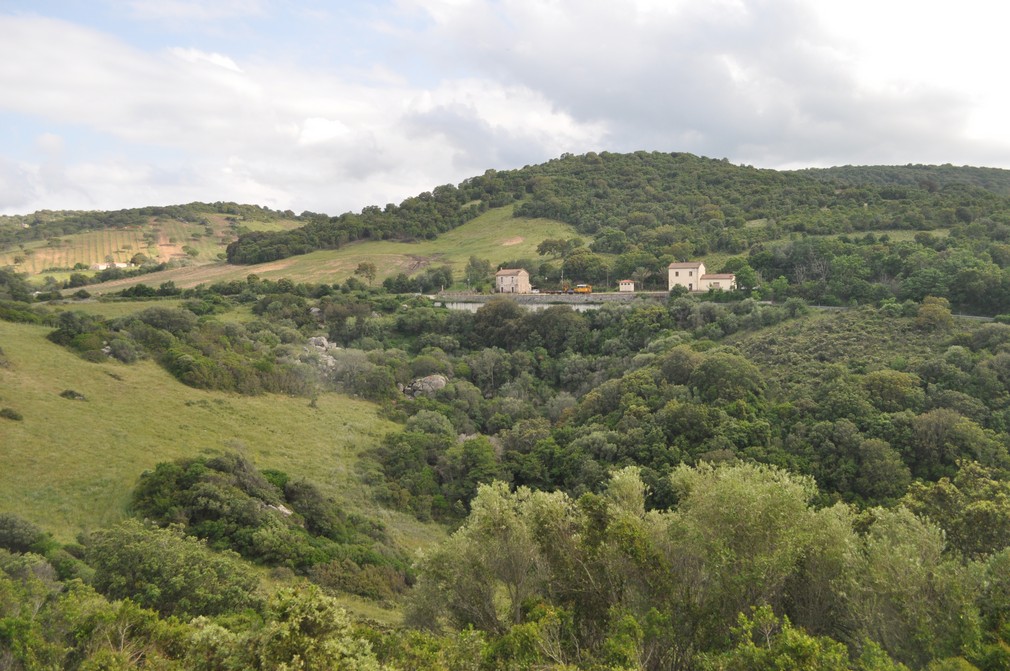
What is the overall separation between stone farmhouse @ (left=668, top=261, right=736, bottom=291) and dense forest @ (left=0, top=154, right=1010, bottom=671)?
2.64 metres

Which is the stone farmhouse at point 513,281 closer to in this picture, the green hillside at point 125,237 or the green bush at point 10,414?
the green bush at point 10,414

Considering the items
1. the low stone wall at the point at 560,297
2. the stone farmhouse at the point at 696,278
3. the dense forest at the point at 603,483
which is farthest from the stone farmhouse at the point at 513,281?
the stone farmhouse at the point at 696,278

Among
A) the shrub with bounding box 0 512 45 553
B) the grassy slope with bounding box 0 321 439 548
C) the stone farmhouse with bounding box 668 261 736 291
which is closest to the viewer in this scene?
the shrub with bounding box 0 512 45 553

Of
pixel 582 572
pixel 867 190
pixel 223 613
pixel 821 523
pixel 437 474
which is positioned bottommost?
pixel 437 474

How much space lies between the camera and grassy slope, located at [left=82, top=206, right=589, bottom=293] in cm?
7525

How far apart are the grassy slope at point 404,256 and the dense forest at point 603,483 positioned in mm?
8929

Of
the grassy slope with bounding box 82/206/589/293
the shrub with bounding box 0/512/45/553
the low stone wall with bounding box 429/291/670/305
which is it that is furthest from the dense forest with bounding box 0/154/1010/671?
the grassy slope with bounding box 82/206/589/293

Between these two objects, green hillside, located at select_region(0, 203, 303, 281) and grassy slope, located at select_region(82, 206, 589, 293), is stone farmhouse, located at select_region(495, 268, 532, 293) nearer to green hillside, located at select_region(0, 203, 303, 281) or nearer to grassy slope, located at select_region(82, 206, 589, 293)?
grassy slope, located at select_region(82, 206, 589, 293)

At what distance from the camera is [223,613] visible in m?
13.8

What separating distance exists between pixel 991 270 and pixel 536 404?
114 ft

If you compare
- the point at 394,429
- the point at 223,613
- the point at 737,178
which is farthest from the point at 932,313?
the point at 737,178

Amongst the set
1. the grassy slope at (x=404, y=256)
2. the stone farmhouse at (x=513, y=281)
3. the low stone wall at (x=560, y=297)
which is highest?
the grassy slope at (x=404, y=256)

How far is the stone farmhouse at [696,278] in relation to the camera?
A: 56750 millimetres

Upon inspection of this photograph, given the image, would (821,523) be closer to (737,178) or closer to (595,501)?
(595,501)
